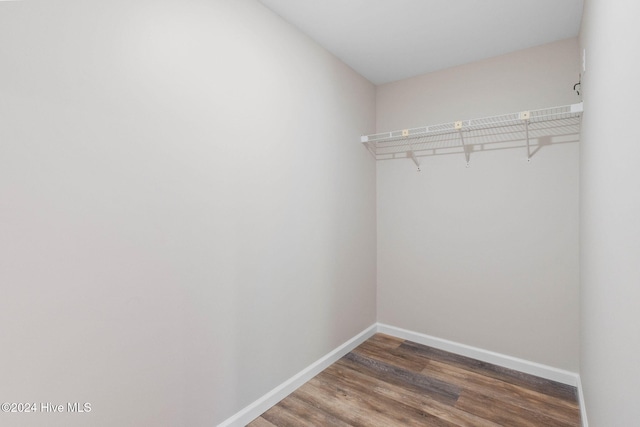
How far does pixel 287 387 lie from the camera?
2213 millimetres

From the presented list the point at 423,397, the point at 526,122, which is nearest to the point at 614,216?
the point at 526,122

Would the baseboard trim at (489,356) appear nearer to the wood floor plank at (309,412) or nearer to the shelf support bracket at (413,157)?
the wood floor plank at (309,412)

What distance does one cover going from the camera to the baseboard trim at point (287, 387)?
1.89 m

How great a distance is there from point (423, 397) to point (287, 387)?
0.94 m

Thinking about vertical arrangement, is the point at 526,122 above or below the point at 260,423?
above

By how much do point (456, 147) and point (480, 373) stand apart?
1868 millimetres

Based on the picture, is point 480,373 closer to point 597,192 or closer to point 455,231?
point 455,231

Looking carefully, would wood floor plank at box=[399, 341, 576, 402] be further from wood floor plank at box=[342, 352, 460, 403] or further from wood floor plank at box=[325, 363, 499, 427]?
wood floor plank at box=[325, 363, 499, 427]

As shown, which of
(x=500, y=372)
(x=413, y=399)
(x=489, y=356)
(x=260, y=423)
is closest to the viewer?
(x=260, y=423)

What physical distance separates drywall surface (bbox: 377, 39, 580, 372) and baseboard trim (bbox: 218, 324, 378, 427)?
0.62 m

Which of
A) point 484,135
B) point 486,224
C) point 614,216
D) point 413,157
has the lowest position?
point 486,224

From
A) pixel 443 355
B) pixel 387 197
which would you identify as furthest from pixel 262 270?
pixel 443 355

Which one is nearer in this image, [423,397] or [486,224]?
[423,397]

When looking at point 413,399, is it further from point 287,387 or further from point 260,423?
point 260,423
